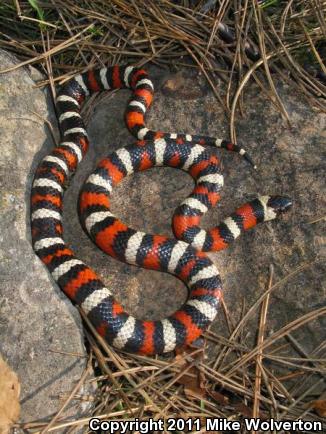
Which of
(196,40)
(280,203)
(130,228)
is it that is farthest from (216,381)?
(196,40)

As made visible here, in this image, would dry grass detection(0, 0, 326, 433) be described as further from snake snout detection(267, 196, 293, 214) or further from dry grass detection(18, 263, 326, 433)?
snake snout detection(267, 196, 293, 214)

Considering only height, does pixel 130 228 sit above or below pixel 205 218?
above

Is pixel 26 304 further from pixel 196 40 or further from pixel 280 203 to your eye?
pixel 196 40

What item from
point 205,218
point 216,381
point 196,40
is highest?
point 196,40

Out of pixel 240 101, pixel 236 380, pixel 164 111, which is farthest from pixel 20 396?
pixel 240 101

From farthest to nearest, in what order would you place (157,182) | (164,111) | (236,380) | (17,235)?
(164,111), (157,182), (17,235), (236,380)

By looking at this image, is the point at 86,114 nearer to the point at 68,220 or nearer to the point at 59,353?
the point at 68,220
